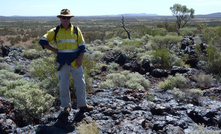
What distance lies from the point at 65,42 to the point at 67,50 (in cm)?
18

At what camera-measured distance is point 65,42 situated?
3791 millimetres

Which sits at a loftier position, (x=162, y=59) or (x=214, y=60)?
(x=214, y=60)

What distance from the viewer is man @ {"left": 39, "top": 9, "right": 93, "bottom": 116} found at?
12.4 feet

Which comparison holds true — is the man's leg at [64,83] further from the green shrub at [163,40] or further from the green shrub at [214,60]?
the green shrub at [163,40]

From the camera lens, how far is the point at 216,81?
707 cm

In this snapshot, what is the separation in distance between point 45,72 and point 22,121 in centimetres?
220

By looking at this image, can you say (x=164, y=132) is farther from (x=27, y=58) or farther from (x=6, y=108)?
(x=27, y=58)

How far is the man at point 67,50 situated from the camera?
377cm

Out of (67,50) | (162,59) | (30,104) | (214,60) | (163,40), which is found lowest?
(30,104)

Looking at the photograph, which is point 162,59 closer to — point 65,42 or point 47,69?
point 47,69

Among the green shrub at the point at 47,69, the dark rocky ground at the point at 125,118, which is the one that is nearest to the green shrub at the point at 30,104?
the dark rocky ground at the point at 125,118

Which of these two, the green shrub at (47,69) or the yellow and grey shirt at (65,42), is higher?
the yellow and grey shirt at (65,42)

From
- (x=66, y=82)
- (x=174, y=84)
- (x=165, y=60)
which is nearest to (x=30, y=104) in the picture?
(x=66, y=82)

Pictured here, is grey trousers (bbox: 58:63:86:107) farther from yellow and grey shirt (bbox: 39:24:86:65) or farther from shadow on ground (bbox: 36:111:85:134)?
shadow on ground (bbox: 36:111:85:134)
